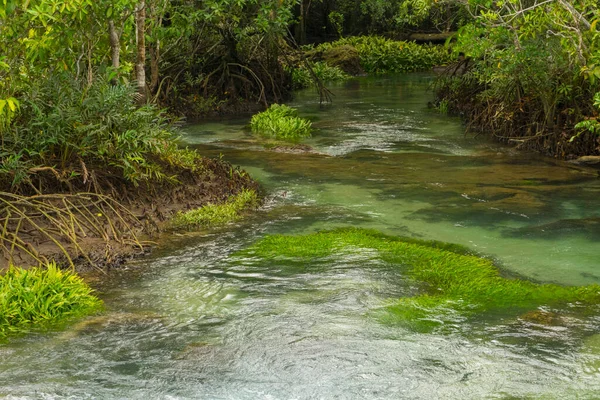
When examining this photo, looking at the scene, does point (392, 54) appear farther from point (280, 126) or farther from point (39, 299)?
point (39, 299)

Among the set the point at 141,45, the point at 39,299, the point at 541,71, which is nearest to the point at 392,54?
the point at 541,71

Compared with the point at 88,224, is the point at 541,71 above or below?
above

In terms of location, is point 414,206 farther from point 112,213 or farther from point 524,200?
point 112,213

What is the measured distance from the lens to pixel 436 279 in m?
7.47

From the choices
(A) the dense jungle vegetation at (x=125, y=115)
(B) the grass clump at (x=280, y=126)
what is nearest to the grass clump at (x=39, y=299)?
(A) the dense jungle vegetation at (x=125, y=115)

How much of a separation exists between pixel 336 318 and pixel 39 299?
92.0 inches

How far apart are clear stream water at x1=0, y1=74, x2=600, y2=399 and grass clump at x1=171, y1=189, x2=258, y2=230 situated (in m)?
0.27

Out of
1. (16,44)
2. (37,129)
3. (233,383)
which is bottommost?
(233,383)

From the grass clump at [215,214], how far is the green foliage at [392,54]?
19577mm

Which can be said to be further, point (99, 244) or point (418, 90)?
point (418, 90)

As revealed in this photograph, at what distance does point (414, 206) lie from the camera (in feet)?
33.0

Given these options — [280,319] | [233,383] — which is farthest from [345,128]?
[233,383]

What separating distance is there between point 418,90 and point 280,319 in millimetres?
17820

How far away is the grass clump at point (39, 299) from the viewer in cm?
627
